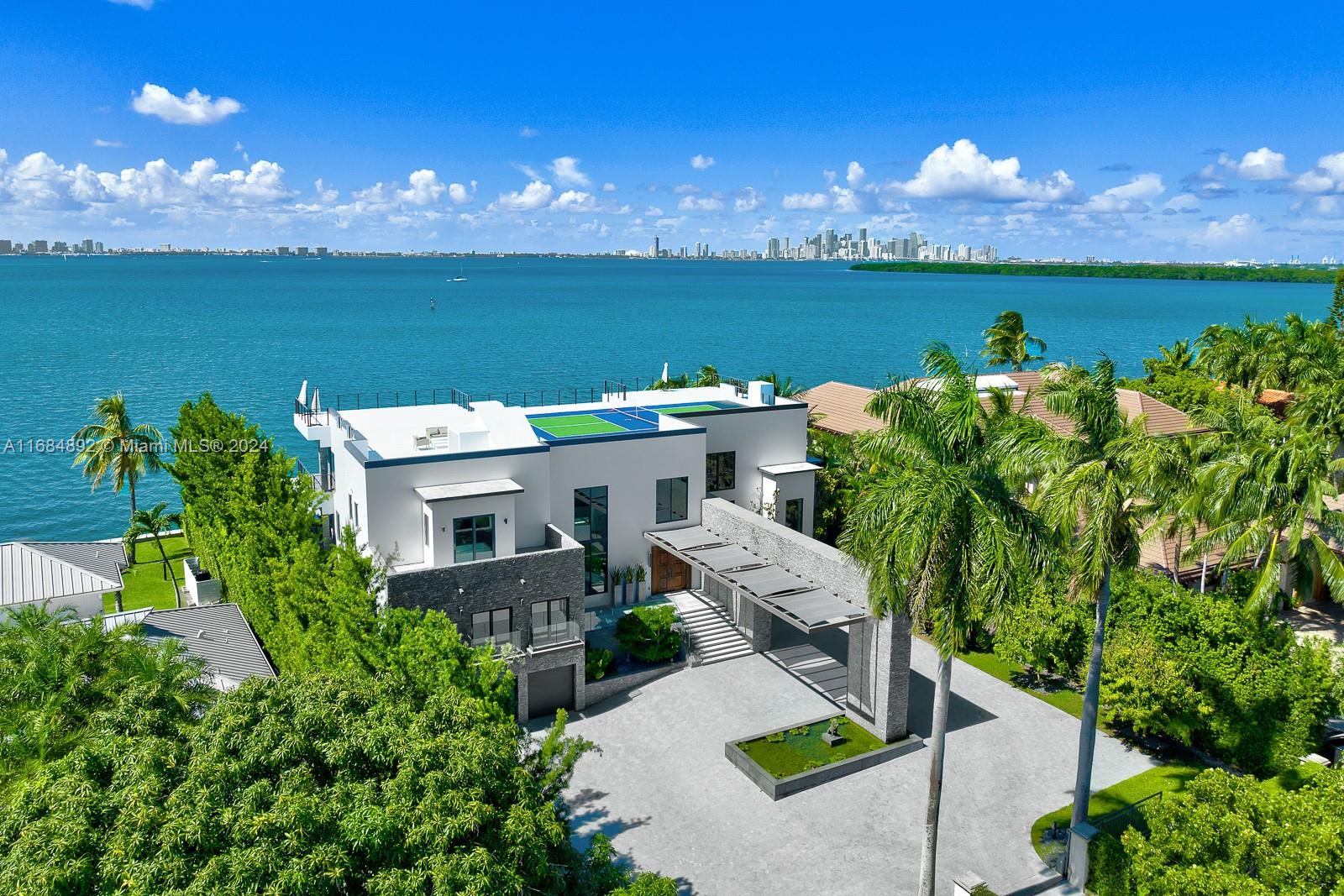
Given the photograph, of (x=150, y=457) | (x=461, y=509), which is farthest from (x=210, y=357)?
(x=461, y=509)

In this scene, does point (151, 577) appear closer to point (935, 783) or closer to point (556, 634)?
point (556, 634)

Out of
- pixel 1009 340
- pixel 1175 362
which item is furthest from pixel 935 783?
pixel 1175 362

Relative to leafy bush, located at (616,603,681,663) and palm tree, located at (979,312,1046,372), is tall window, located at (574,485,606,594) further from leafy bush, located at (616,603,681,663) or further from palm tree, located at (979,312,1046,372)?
palm tree, located at (979,312,1046,372)

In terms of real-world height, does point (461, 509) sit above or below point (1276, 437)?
below

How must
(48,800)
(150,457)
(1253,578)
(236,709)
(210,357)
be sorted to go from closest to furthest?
(48,800) → (236,709) → (1253,578) → (150,457) → (210,357)

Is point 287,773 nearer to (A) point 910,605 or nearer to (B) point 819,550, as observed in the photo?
(A) point 910,605

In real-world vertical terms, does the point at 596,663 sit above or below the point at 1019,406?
below
